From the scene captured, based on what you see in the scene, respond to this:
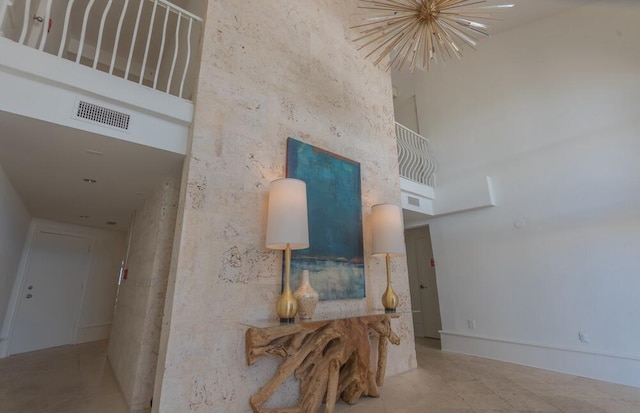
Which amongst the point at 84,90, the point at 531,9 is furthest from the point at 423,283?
the point at 84,90

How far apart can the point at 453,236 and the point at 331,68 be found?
11.7 feet

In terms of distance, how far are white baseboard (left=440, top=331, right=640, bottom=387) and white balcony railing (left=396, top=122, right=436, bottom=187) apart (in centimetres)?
279

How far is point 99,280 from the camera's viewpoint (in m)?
5.95

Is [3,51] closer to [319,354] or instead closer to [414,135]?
[319,354]

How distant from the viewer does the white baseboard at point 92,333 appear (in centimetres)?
562

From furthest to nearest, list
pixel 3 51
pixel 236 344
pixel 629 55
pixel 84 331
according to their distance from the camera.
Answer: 1. pixel 84 331
2. pixel 629 55
3. pixel 236 344
4. pixel 3 51

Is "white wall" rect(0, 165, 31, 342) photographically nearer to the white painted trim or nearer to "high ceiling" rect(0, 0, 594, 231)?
"high ceiling" rect(0, 0, 594, 231)

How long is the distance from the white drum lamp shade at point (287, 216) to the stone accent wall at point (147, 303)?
4.13 feet

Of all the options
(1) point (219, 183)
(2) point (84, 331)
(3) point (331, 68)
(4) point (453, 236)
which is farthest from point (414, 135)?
(2) point (84, 331)

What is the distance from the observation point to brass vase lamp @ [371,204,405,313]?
3244 mm

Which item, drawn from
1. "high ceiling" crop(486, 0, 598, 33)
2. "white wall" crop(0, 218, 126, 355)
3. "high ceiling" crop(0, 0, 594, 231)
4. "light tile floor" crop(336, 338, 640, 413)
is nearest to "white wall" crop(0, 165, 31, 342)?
"high ceiling" crop(0, 0, 594, 231)

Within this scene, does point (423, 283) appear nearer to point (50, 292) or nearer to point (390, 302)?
point (390, 302)

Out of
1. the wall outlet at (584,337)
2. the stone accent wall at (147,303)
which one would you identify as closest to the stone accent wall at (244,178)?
Answer: the stone accent wall at (147,303)

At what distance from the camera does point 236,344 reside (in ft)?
7.95
